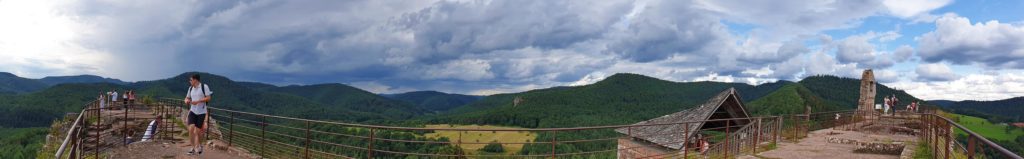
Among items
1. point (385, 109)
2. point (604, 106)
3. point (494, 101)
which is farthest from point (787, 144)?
point (385, 109)

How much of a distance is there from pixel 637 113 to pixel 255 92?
118m

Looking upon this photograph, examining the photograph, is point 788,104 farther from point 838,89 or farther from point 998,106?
point 998,106

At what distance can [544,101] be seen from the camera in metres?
120

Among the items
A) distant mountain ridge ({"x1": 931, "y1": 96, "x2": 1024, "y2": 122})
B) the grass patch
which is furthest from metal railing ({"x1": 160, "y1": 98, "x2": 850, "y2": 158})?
distant mountain ridge ({"x1": 931, "y1": 96, "x2": 1024, "y2": 122})

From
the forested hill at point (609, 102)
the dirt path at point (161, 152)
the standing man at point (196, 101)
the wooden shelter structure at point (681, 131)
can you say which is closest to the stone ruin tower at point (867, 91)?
the wooden shelter structure at point (681, 131)

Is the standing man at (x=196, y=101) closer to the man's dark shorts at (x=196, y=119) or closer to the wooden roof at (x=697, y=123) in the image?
the man's dark shorts at (x=196, y=119)

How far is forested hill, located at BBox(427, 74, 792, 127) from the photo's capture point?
10094 centimetres

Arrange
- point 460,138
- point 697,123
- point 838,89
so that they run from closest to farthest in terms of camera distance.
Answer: point 460,138
point 697,123
point 838,89

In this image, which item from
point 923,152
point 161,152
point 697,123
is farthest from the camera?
point 697,123

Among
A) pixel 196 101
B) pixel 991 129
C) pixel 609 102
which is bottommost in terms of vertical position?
pixel 991 129

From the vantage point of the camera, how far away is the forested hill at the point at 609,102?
331ft

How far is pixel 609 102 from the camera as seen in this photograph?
385 feet

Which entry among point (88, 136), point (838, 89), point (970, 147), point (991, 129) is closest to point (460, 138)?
point (970, 147)

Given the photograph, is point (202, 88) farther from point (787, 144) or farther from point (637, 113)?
point (637, 113)
